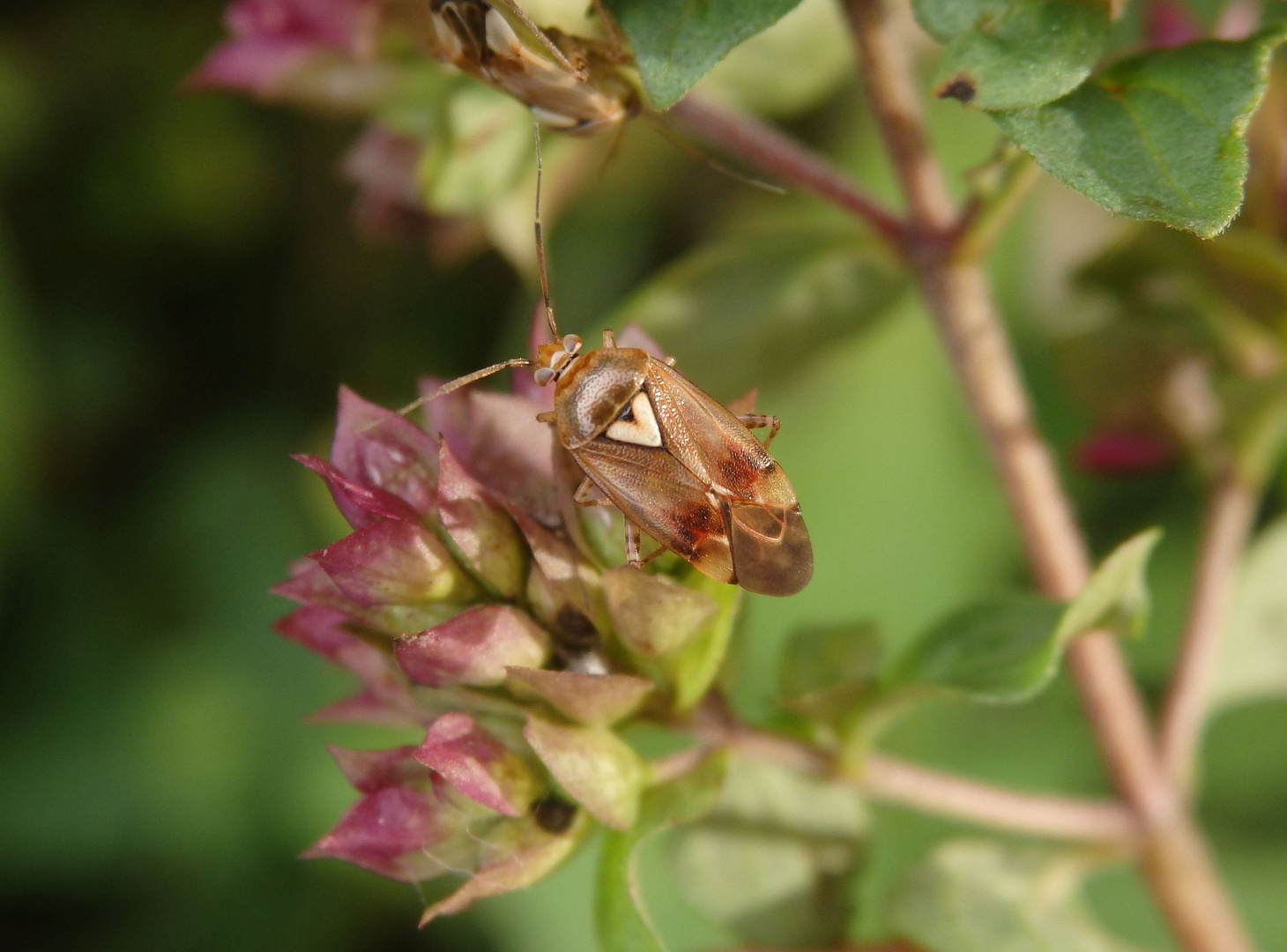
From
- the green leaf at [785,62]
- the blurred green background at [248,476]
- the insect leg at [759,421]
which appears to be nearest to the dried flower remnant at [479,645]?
the insect leg at [759,421]

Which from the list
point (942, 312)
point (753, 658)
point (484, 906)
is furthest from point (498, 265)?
point (942, 312)

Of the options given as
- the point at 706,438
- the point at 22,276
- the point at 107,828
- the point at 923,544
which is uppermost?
the point at 706,438

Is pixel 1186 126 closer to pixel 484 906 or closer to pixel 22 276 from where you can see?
pixel 484 906

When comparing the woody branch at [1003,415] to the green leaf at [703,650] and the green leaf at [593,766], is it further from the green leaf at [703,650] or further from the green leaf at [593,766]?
the green leaf at [593,766]

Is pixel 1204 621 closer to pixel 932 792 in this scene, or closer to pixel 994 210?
pixel 932 792

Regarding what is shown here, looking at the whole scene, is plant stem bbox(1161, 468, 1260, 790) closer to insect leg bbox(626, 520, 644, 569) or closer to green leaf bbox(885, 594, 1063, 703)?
green leaf bbox(885, 594, 1063, 703)
